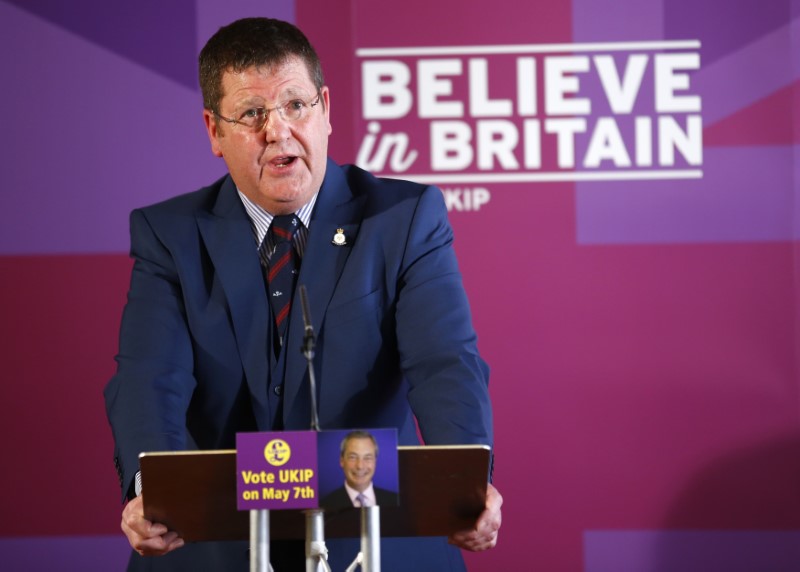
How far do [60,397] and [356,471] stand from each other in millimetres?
2547

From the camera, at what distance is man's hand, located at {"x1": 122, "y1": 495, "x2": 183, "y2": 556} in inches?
61.7

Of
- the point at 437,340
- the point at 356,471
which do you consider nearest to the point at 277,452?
the point at 356,471

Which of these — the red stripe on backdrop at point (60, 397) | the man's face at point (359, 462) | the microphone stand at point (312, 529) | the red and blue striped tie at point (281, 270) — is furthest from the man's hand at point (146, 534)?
the red stripe on backdrop at point (60, 397)

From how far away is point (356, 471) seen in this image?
1.40 m

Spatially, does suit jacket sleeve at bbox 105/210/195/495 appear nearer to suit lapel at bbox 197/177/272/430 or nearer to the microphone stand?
suit lapel at bbox 197/177/272/430

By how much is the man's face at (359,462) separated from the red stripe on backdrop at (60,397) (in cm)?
246

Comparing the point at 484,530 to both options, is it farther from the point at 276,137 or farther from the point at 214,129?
the point at 214,129

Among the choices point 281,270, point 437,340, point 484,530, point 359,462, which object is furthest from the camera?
point 281,270

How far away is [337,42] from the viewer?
3.63 m

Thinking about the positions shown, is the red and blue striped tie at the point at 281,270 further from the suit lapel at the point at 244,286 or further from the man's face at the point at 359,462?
the man's face at the point at 359,462

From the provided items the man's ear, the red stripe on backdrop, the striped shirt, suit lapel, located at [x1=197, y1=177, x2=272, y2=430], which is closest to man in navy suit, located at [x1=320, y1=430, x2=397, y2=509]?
suit lapel, located at [x1=197, y1=177, x2=272, y2=430]

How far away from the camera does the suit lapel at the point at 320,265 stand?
6.87 feet

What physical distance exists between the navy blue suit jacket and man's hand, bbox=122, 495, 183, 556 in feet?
1.16

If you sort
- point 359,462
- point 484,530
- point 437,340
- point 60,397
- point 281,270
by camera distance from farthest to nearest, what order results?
point 60,397 → point 281,270 → point 437,340 → point 484,530 → point 359,462
